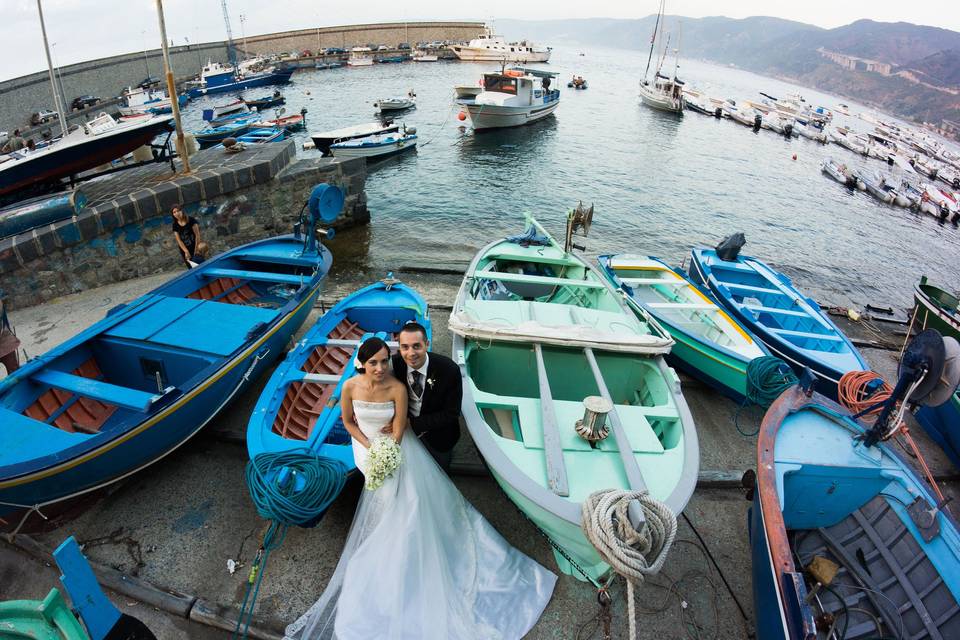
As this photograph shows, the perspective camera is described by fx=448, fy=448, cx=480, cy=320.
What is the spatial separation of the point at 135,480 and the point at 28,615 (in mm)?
3029

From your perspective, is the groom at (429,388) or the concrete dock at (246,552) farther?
the concrete dock at (246,552)

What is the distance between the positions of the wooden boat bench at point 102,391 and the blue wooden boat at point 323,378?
1.06 m

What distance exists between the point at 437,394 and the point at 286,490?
1.65 metres

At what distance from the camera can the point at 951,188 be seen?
36.3m

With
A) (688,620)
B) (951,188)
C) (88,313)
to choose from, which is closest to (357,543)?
(688,620)

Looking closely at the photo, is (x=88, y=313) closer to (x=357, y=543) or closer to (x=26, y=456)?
(x=26, y=456)

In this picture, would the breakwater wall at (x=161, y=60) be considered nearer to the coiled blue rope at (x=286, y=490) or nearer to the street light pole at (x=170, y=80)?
the street light pole at (x=170, y=80)

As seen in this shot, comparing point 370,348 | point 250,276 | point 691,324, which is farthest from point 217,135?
point 370,348

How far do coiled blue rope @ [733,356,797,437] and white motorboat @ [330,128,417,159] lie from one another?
2211cm

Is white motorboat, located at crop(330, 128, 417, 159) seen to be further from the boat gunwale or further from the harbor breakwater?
the boat gunwale

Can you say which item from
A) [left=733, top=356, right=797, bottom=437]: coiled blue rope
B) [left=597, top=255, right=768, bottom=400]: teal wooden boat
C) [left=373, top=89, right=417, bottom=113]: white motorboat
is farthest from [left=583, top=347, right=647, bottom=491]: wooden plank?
[left=373, top=89, right=417, bottom=113]: white motorboat

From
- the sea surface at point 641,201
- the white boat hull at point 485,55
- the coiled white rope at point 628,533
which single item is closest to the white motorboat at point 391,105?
the sea surface at point 641,201

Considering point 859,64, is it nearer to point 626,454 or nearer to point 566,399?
point 566,399

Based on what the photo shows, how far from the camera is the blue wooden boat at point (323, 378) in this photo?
189 inches
